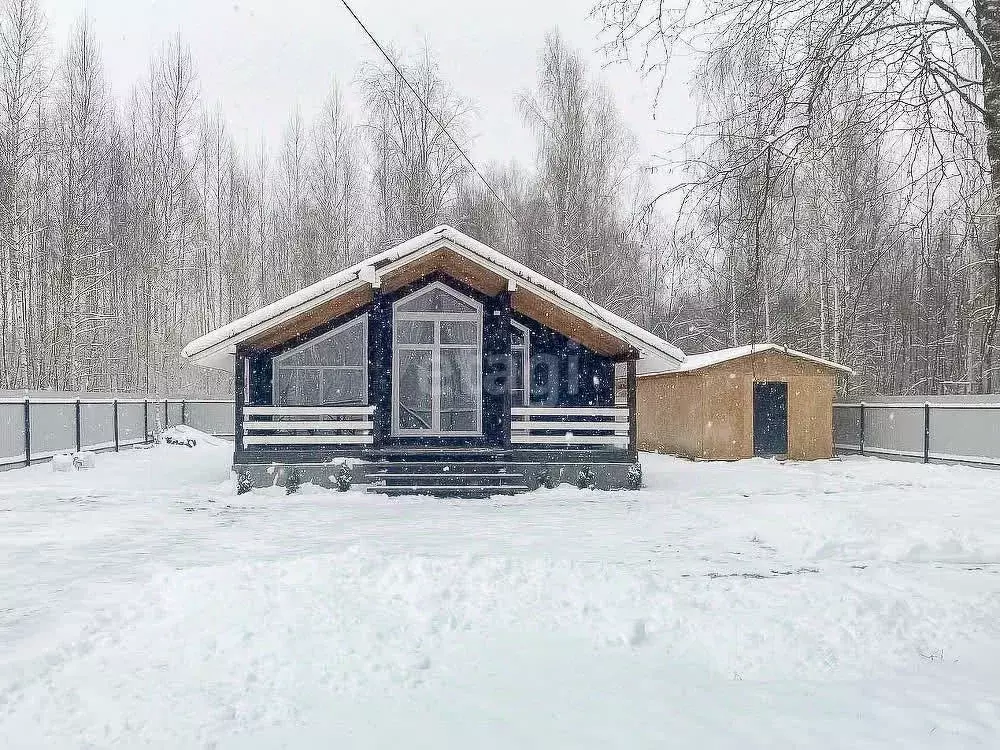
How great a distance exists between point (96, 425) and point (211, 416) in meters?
8.99

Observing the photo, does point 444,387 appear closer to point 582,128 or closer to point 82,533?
point 82,533

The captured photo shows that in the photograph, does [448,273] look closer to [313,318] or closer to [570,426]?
[313,318]

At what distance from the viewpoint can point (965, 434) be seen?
16.4m

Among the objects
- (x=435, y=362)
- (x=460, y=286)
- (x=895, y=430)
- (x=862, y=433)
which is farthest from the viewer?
(x=862, y=433)

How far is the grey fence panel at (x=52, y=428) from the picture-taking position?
15.9 m

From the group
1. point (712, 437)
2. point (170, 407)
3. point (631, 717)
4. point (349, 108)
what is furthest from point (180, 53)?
point (631, 717)

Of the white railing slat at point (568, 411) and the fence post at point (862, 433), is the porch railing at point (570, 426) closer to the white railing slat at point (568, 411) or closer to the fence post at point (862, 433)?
the white railing slat at point (568, 411)

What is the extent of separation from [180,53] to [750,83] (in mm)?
34717

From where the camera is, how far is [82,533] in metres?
8.44

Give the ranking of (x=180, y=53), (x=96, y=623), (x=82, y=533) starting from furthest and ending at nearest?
(x=180, y=53) < (x=82, y=533) < (x=96, y=623)

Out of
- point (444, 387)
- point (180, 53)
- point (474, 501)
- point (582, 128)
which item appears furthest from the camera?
point (180, 53)

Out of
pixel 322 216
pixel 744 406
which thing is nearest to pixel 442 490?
pixel 744 406

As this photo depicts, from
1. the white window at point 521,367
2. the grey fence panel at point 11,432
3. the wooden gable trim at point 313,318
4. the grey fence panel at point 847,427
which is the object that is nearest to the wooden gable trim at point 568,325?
the white window at point 521,367

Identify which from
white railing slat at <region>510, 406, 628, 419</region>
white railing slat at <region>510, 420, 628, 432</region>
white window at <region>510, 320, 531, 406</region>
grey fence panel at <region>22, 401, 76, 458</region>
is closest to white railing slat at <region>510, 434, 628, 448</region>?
white railing slat at <region>510, 420, 628, 432</region>
